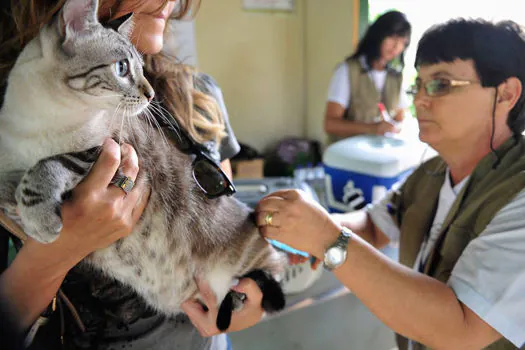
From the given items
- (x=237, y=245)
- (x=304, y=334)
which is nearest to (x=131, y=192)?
(x=237, y=245)

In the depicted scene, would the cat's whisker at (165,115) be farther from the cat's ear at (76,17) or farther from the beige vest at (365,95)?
the beige vest at (365,95)

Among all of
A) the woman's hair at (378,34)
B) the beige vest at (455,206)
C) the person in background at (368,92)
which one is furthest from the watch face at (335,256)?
the person in background at (368,92)

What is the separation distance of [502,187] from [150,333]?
732 mm

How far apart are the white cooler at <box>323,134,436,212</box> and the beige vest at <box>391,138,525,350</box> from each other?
37cm

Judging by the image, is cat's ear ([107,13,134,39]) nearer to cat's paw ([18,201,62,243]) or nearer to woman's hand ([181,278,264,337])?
cat's paw ([18,201,62,243])

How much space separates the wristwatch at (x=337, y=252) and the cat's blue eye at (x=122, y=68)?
487mm

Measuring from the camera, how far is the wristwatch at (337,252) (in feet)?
2.34

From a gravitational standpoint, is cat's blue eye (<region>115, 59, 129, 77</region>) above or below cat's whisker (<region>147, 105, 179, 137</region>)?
above

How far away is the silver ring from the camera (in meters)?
0.57

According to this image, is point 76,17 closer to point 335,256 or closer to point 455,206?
point 335,256

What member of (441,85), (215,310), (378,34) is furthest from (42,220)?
(378,34)

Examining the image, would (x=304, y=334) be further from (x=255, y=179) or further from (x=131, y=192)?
(x=131, y=192)

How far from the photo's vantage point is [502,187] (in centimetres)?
72

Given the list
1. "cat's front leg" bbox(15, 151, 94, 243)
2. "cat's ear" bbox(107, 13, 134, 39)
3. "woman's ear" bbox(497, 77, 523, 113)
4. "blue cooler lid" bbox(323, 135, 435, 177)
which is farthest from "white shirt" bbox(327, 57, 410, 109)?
"cat's front leg" bbox(15, 151, 94, 243)
